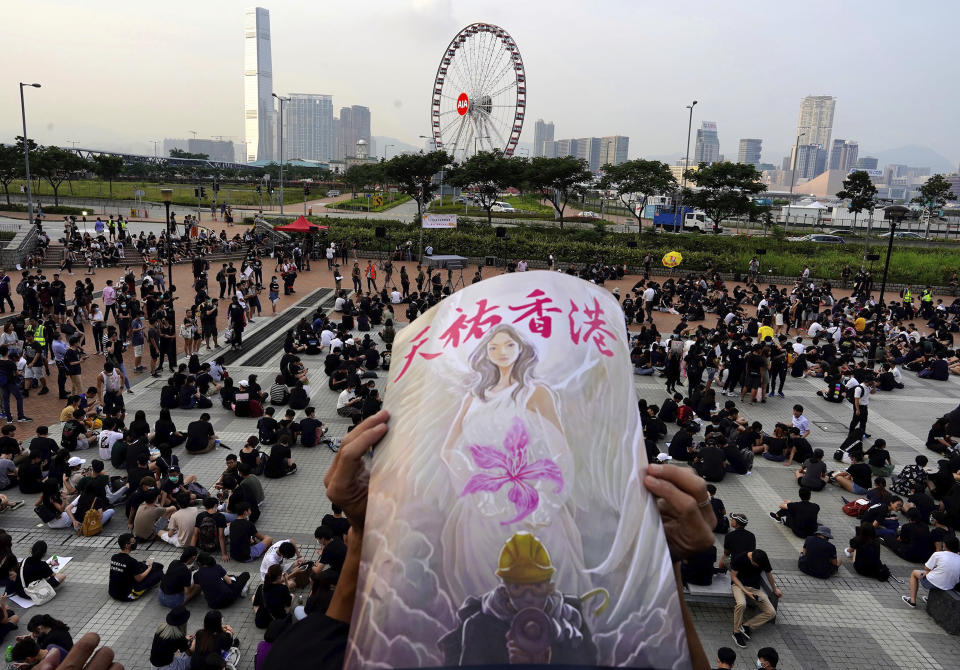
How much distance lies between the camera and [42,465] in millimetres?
10742

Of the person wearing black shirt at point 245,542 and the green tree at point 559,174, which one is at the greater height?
the green tree at point 559,174

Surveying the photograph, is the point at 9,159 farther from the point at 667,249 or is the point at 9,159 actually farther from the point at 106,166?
the point at 667,249

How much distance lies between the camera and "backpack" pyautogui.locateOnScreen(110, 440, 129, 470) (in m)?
11.2

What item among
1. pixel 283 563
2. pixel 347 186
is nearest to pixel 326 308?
pixel 283 563

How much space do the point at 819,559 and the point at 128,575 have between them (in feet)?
30.1

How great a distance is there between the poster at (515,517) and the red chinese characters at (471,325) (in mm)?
12

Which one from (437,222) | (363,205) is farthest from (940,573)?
(363,205)

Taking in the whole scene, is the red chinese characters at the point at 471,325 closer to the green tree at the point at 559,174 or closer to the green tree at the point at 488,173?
the green tree at the point at 488,173

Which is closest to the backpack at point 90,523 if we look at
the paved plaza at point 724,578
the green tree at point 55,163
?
the paved plaza at point 724,578

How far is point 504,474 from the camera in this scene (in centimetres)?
277

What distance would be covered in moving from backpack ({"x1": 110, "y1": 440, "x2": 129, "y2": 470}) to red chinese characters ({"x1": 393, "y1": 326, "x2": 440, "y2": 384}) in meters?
9.61

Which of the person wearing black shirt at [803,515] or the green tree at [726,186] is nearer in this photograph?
the person wearing black shirt at [803,515]

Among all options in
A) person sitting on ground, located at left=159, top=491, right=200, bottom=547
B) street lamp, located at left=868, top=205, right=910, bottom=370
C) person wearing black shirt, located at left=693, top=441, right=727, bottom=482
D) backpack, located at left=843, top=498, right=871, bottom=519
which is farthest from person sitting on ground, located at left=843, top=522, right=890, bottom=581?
street lamp, located at left=868, top=205, right=910, bottom=370

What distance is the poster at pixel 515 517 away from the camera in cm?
248
